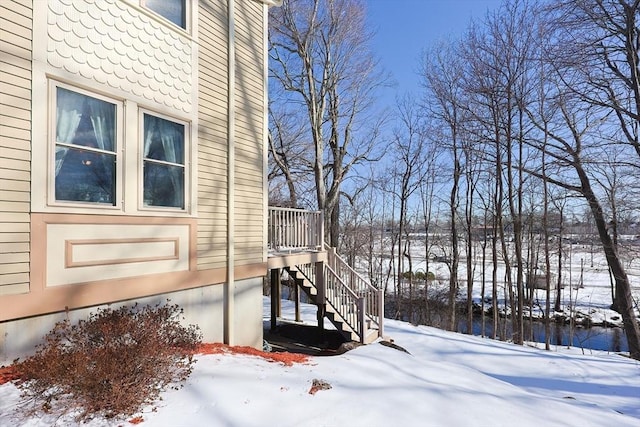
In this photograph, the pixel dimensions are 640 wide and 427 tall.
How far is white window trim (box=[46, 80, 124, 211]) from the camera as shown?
340 centimetres

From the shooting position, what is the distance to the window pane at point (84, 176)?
3.55m

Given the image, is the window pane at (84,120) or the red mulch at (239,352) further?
the red mulch at (239,352)

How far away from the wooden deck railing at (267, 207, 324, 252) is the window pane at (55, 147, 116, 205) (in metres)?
3.88

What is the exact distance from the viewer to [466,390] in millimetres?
4148

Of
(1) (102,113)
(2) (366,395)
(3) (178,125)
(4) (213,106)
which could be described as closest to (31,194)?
(1) (102,113)

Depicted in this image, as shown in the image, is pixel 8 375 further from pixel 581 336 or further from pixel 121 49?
pixel 581 336


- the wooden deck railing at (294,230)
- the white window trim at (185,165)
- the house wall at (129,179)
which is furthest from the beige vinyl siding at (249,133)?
the wooden deck railing at (294,230)

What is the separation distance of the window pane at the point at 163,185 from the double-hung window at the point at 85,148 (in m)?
0.46

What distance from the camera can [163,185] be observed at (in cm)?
466

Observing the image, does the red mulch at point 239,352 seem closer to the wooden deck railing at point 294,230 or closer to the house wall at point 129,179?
the house wall at point 129,179

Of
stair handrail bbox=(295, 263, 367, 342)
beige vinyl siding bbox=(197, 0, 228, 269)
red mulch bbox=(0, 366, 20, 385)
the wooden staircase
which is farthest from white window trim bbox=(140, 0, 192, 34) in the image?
stair handrail bbox=(295, 263, 367, 342)

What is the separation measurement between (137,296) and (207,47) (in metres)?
Result: 3.87

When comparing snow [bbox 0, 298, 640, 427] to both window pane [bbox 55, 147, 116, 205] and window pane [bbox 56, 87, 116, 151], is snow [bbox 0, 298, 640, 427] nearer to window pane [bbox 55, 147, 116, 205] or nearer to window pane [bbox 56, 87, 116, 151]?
window pane [bbox 55, 147, 116, 205]

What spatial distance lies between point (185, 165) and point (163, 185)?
0.44 m
